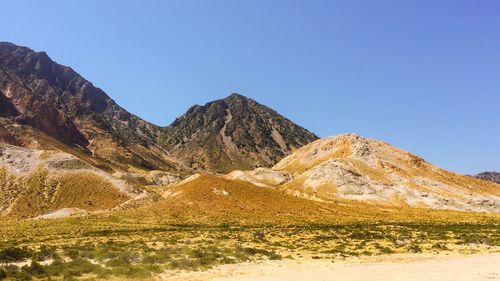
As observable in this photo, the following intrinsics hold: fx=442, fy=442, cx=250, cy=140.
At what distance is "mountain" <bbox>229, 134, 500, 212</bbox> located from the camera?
114938mm

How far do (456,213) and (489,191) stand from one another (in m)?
44.3

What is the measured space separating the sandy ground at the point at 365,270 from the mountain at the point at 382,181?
269ft

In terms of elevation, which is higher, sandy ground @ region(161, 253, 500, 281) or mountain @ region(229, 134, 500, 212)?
mountain @ region(229, 134, 500, 212)

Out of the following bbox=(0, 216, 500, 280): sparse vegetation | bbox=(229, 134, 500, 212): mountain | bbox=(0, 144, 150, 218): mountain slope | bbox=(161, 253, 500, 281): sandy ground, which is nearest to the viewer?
bbox=(161, 253, 500, 281): sandy ground

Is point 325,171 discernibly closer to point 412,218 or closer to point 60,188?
point 412,218

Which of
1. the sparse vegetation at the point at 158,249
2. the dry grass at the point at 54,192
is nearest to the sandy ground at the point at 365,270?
the sparse vegetation at the point at 158,249

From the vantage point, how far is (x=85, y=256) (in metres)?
35.0

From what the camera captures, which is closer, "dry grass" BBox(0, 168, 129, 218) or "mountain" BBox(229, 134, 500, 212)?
"dry grass" BBox(0, 168, 129, 218)

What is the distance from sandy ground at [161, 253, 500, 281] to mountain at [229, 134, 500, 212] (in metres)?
82.0

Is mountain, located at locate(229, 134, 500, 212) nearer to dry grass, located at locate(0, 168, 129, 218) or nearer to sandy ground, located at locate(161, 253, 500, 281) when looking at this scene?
dry grass, located at locate(0, 168, 129, 218)

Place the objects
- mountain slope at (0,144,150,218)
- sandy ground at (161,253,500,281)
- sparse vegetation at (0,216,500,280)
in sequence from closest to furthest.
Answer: sandy ground at (161,253,500,281), sparse vegetation at (0,216,500,280), mountain slope at (0,144,150,218)

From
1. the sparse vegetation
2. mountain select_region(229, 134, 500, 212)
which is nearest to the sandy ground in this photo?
the sparse vegetation

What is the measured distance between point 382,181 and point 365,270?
332 feet

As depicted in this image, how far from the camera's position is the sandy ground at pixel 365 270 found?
28.1 meters
